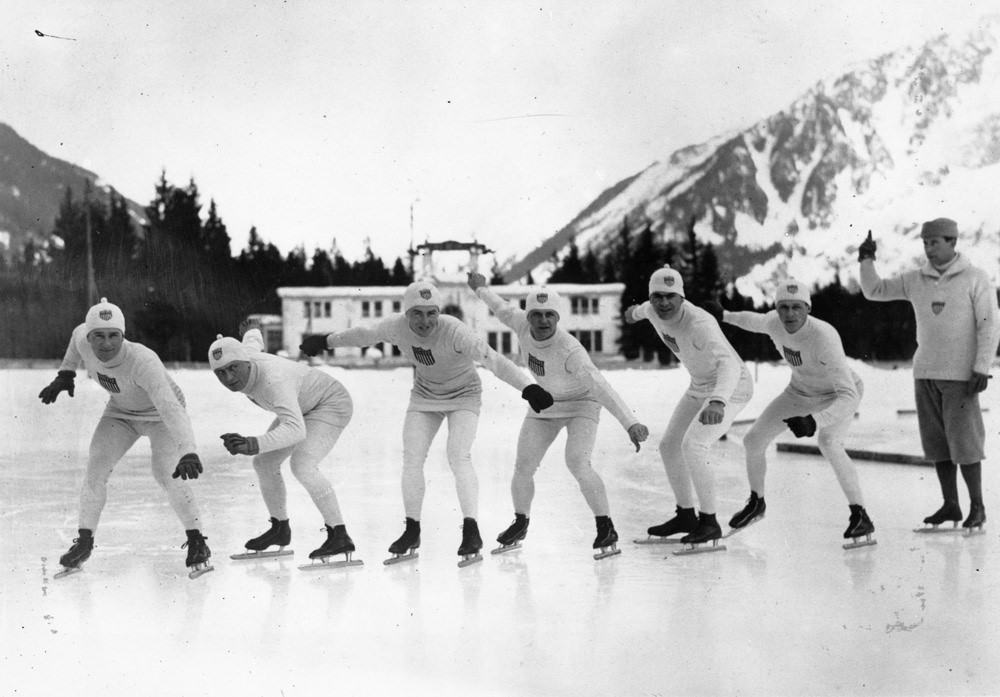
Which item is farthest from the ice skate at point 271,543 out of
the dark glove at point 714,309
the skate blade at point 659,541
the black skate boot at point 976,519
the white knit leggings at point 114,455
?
the black skate boot at point 976,519

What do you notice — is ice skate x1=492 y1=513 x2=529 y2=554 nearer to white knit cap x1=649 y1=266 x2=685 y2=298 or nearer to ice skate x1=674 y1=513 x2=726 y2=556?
ice skate x1=674 y1=513 x2=726 y2=556

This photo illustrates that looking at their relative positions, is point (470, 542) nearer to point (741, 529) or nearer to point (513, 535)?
point (513, 535)

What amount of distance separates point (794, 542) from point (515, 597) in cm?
213

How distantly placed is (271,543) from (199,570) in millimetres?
495

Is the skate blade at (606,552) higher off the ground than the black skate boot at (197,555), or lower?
lower

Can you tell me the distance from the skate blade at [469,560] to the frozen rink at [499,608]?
7 centimetres

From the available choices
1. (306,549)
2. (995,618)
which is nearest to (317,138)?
(306,549)

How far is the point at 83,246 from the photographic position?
793 cm

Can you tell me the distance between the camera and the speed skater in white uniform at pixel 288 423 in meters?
5.94

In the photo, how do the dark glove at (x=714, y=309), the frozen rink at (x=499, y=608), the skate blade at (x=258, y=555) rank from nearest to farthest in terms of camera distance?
the frozen rink at (x=499, y=608), the skate blade at (x=258, y=555), the dark glove at (x=714, y=309)

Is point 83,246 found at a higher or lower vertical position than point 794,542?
higher

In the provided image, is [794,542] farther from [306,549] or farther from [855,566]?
[306,549]

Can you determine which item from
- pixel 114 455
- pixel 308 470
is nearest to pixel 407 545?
pixel 308 470

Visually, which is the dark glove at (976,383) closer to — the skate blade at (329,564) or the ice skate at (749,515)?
the ice skate at (749,515)
